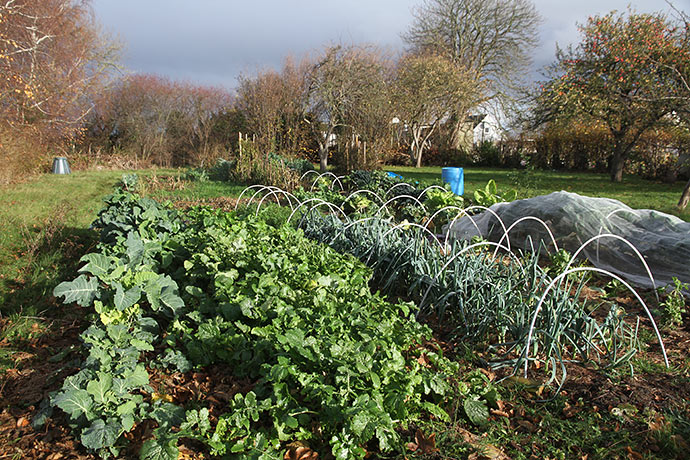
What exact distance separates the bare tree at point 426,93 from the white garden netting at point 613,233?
11.7 meters

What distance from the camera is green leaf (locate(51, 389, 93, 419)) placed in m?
1.84

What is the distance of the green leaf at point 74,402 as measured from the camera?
6.05ft

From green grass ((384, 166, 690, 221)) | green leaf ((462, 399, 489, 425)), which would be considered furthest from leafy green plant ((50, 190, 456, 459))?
green grass ((384, 166, 690, 221))

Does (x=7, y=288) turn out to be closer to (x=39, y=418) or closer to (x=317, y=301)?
(x=39, y=418)

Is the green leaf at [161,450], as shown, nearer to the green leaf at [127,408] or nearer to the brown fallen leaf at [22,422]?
the green leaf at [127,408]

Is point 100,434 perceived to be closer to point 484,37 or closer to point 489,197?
point 489,197

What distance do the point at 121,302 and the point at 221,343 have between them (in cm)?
64

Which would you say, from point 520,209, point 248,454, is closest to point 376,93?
point 520,209

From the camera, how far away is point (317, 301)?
7.75ft

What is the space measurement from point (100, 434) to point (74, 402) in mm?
221

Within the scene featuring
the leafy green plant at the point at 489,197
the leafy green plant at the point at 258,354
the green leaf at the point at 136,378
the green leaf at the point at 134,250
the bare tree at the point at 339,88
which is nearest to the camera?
the leafy green plant at the point at 258,354

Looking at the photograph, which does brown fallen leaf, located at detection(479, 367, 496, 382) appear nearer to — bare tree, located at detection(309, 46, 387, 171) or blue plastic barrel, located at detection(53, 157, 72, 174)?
bare tree, located at detection(309, 46, 387, 171)

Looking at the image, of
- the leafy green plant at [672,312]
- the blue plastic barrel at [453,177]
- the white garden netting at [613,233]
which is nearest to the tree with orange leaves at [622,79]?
the blue plastic barrel at [453,177]

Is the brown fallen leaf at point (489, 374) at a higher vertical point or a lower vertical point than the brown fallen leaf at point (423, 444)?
higher
